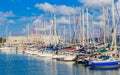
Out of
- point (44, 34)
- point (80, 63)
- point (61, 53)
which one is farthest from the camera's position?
point (44, 34)

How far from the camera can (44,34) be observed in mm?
138000

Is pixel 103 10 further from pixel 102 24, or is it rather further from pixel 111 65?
pixel 111 65

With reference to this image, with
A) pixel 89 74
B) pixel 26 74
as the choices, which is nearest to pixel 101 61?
pixel 89 74

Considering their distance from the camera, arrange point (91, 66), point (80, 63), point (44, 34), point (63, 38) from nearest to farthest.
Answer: point (91, 66), point (80, 63), point (63, 38), point (44, 34)

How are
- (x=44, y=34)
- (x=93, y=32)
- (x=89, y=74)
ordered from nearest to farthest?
(x=89, y=74) < (x=93, y=32) < (x=44, y=34)

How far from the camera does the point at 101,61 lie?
5781 cm

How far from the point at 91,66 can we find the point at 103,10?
3081 centimetres

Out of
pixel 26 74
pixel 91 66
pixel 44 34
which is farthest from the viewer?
pixel 44 34

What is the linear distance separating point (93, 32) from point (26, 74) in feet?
160

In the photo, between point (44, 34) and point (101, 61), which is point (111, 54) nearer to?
point (101, 61)

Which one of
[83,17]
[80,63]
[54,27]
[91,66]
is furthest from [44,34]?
[91,66]

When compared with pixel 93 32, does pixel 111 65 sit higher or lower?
lower

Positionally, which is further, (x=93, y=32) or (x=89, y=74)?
(x=93, y=32)

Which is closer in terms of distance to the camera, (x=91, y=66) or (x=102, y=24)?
(x=91, y=66)
